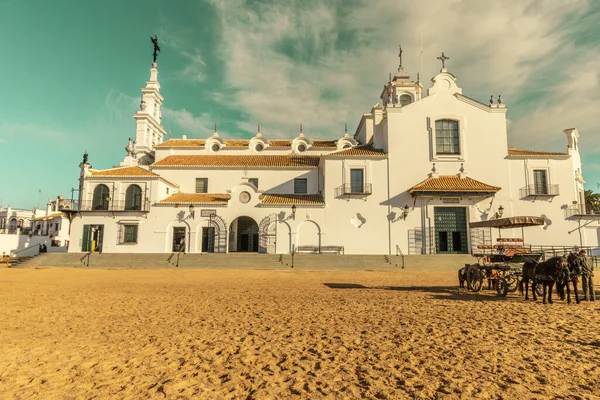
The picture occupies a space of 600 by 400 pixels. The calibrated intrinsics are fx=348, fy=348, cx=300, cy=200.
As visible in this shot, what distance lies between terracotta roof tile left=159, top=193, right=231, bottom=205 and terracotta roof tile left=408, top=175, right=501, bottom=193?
1662cm

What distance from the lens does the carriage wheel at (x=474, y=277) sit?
43.3ft

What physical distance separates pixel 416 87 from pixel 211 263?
31373 millimetres

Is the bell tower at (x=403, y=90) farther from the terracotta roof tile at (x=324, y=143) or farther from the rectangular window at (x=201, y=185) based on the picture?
the rectangular window at (x=201, y=185)

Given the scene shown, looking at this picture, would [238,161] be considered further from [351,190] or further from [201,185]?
[351,190]

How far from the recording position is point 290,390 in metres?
4.66

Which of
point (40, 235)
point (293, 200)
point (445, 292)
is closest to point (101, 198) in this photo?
point (293, 200)

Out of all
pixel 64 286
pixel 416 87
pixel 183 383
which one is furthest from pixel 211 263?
pixel 416 87

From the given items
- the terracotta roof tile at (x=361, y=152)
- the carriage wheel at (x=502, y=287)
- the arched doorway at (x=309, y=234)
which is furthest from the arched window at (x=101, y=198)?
the carriage wheel at (x=502, y=287)

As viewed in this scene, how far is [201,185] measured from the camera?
115ft

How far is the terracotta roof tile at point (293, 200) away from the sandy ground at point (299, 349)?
19.2 m

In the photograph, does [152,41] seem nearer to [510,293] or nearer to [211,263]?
[211,263]

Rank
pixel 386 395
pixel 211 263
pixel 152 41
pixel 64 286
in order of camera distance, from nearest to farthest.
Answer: pixel 386 395
pixel 64 286
pixel 211 263
pixel 152 41

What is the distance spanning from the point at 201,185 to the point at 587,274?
3100 cm

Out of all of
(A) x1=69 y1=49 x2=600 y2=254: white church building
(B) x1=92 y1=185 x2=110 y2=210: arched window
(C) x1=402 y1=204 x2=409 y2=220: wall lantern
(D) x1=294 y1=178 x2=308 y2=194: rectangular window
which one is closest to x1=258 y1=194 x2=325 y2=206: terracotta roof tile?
(A) x1=69 y1=49 x2=600 y2=254: white church building
